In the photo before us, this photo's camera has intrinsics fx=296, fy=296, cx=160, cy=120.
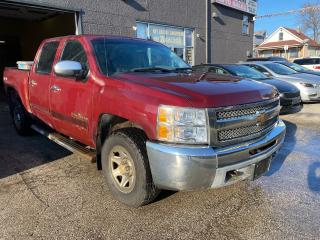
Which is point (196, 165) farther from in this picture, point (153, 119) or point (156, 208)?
point (156, 208)

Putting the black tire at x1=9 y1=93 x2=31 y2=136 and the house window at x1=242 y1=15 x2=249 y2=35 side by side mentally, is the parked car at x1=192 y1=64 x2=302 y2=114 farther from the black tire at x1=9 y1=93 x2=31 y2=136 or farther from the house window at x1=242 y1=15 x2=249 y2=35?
the house window at x1=242 y1=15 x2=249 y2=35

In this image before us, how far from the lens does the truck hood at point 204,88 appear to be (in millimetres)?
2729

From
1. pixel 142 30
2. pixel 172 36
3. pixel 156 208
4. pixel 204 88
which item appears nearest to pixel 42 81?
pixel 156 208

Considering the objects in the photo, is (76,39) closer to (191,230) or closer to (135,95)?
(135,95)

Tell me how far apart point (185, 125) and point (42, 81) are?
9.78 feet

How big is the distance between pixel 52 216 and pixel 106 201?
1.98ft

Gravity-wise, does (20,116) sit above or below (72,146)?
above

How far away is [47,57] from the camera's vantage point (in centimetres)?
480

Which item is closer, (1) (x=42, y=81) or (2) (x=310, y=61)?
(1) (x=42, y=81)

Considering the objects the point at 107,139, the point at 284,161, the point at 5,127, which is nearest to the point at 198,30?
the point at 5,127

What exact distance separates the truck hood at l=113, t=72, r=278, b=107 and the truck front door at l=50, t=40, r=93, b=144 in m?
0.59

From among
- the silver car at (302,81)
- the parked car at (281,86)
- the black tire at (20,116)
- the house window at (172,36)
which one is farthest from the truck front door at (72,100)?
the house window at (172,36)

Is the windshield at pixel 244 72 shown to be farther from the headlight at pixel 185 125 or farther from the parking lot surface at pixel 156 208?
the headlight at pixel 185 125

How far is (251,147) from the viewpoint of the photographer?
296 cm
